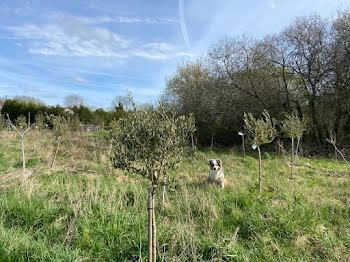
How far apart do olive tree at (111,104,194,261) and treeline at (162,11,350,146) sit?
1200 cm

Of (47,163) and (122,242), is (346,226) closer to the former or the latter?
(122,242)

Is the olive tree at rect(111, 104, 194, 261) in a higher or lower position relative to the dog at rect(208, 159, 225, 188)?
higher

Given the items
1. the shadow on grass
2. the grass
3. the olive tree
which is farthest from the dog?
the shadow on grass

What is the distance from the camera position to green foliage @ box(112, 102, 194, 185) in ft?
7.59

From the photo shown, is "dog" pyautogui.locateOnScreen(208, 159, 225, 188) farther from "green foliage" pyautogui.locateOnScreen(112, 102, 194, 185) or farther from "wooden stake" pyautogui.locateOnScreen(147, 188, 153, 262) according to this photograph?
"wooden stake" pyautogui.locateOnScreen(147, 188, 153, 262)

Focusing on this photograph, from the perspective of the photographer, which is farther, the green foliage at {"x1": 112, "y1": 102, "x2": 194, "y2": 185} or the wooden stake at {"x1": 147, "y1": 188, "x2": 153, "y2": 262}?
the green foliage at {"x1": 112, "y1": 102, "x2": 194, "y2": 185}

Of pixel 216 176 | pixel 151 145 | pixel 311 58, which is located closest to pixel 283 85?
pixel 311 58

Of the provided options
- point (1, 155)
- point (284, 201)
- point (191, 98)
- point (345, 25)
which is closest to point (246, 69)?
point (191, 98)

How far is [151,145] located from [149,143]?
4cm

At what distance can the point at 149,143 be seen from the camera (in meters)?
2.32

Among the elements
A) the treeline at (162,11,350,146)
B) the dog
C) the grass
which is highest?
the treeline at (162,11,350,146)

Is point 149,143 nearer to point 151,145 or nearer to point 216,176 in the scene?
point 151,145

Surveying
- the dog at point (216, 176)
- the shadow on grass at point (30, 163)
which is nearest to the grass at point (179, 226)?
the dog at point (216, 176)

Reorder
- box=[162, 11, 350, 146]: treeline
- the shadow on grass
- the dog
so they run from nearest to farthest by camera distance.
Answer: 1. the dog
2. the shadow on grass
3. box=[162, 11, 350, 146]: treeline
